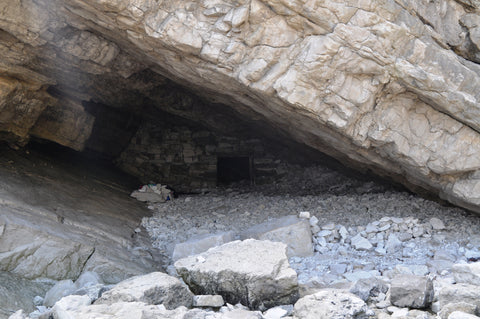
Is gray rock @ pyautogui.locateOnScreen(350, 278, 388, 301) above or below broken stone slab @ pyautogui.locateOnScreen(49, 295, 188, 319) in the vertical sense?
above

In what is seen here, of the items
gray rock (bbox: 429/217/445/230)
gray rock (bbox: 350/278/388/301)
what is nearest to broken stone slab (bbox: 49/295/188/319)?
gray rock (bbox: 350/278/388/301)

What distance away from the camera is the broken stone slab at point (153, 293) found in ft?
11.3

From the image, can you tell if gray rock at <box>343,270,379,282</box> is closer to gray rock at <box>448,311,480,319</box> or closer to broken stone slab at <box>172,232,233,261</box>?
gray rock at <box>448,311,480,319</box>

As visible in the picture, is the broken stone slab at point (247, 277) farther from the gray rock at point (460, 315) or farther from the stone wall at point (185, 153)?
the stone wall at point (185, 153)

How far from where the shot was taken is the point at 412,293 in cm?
356

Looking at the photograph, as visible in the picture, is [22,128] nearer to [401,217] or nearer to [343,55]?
[343,55]

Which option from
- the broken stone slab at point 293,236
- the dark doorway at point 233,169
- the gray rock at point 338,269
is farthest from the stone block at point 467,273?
the dark doorway at point 233,169

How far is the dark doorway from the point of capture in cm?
1121

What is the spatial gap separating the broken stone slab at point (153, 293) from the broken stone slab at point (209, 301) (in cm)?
10

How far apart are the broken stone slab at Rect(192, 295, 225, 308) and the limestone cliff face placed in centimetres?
246

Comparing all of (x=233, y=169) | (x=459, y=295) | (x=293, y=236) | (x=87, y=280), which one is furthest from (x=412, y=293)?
(x=233, y=169)

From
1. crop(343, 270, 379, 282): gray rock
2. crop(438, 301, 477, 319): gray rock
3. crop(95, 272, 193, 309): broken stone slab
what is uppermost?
crop(438, 301, 477, 319): gray rock

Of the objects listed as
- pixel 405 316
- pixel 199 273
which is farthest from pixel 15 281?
pixel 405 316

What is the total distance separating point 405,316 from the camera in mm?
3316
